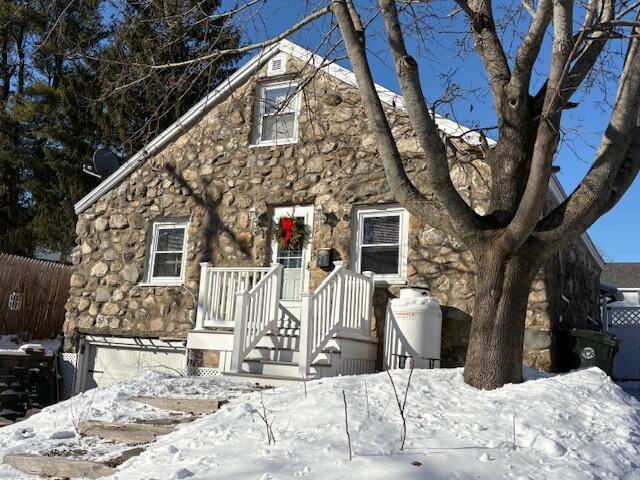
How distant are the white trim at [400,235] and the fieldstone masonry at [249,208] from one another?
0.12m

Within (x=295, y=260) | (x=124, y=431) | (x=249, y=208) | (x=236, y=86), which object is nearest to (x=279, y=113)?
(x=236, y=86)

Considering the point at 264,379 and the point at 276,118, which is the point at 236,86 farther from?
the point at 264,379

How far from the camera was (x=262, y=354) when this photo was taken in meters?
9.48

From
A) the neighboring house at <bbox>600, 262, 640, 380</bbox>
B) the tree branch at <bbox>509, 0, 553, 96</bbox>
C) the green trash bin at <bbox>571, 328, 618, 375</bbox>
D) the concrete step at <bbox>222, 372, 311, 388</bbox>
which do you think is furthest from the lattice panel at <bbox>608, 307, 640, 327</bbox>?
the tree branch at <bbox>509, 0, 553, 96</bbox>

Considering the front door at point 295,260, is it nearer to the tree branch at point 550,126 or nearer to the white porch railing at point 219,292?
the white porch railing at point 219,292

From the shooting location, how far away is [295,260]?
Answer: 418 inches

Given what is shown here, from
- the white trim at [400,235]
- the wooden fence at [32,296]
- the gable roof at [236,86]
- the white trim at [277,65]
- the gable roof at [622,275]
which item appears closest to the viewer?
the white trim at [400,235]

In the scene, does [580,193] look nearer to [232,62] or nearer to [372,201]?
[372,201]

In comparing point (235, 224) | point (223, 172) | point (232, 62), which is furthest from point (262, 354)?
point (232, 62)

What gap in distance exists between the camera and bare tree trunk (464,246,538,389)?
20.4 feet

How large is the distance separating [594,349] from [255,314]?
4.66m

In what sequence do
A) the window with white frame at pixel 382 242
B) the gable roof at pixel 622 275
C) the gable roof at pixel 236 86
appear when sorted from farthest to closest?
the gable roof at pixel 622 275, the gable roof at pixel 236 86, the window with white frame at pixel 382 242

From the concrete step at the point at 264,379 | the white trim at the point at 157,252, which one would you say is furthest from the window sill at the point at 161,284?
the concrete step at the point at 264,379

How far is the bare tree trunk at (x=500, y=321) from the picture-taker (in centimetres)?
621
